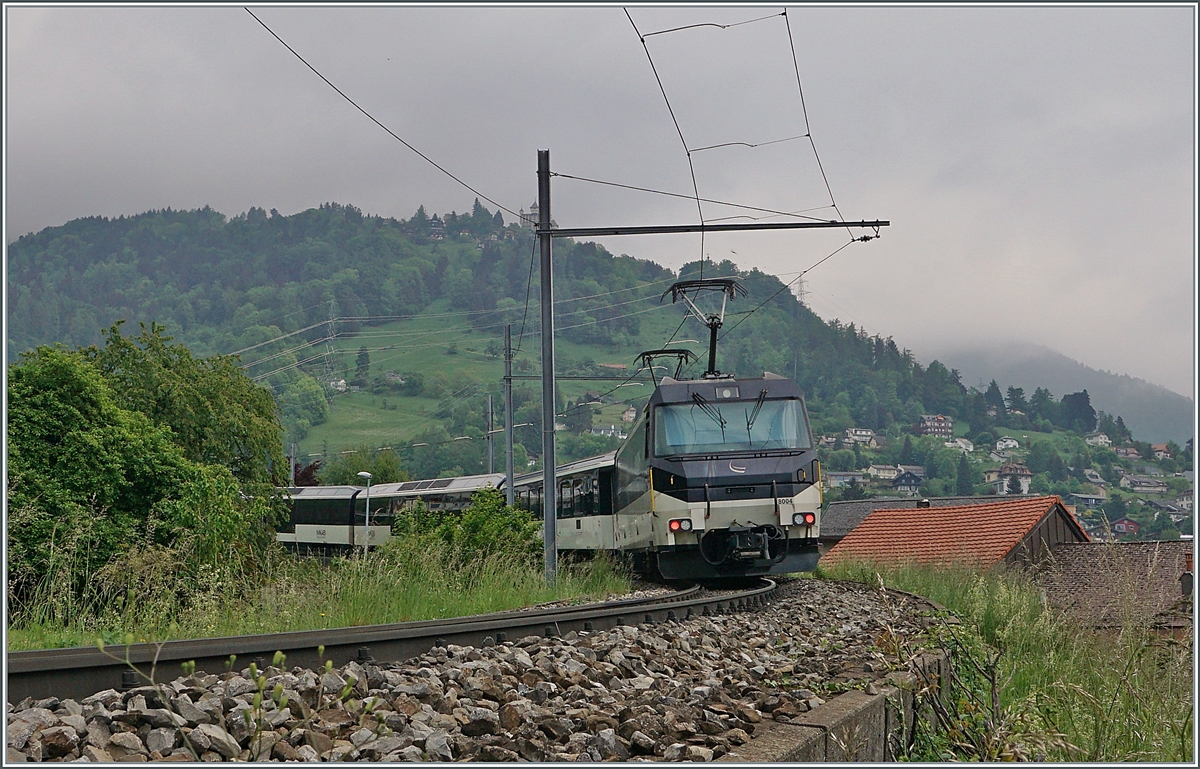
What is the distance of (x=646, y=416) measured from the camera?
17219 millimetres

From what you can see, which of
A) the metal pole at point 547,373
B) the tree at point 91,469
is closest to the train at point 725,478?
the metal pole at point 547,373

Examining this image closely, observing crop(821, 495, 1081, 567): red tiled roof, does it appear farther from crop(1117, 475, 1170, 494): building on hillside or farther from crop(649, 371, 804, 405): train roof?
crop(1117, 475, 1170, 494): building on hillside

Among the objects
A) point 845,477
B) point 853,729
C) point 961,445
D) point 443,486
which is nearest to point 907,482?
point 845,477

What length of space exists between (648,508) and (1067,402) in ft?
437

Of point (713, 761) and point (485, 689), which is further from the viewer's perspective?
point (485, 689)

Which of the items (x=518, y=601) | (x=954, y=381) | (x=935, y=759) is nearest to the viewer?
(x=935, y=759)

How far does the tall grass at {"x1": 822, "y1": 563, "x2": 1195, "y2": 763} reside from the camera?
15.8 feet

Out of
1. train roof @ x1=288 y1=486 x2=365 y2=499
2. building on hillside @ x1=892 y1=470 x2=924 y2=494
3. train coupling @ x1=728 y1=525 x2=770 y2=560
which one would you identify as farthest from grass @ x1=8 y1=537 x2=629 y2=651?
building on hillside @ x1=892 y1=470 x2=924 y2=494

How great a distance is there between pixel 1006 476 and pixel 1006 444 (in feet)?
72.9

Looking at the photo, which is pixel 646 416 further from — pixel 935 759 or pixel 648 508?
pixel 935 759

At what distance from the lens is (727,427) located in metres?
16.6

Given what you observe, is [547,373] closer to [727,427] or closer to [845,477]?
[727,427]

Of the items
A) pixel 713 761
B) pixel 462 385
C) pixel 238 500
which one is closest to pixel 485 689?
pixel 713 761

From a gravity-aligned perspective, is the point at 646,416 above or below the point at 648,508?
above
